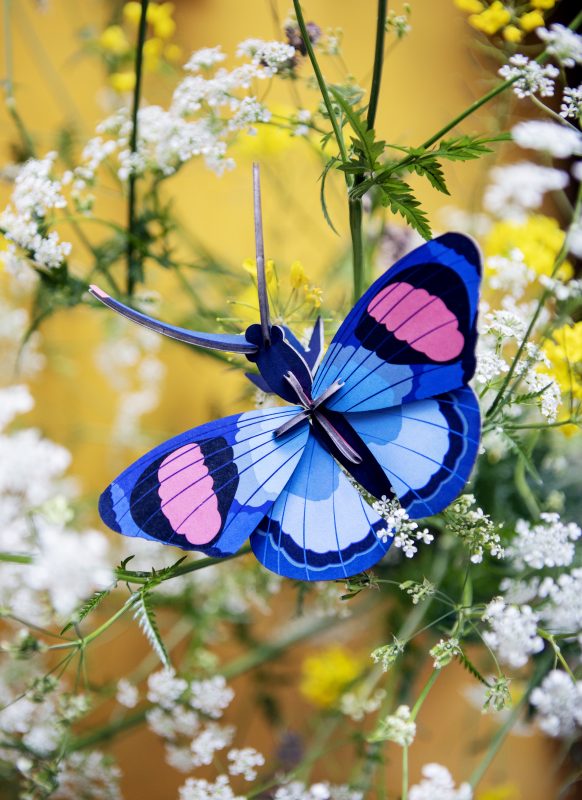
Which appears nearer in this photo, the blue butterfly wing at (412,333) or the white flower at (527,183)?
the blue butterfly wing at (412,333)

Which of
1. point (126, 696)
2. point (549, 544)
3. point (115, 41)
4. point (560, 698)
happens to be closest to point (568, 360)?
point (549, 544)

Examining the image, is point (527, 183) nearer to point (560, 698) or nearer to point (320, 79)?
point (320, 79)

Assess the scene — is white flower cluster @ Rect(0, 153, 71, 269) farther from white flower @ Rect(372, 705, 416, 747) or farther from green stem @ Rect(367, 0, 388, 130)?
white flower @ Rect(372, 705, 416, 747)

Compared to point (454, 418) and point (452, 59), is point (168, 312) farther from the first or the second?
point (452, 59)

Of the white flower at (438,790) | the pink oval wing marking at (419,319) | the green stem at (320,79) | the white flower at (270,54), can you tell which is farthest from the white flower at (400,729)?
the white flower at (270,54)

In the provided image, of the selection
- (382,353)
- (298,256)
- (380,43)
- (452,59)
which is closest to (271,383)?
(382,353)

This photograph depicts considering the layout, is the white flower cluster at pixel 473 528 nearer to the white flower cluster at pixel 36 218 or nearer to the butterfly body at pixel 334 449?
the butterfly body at pixel 334 449

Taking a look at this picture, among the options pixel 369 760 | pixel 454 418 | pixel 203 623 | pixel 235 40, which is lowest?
pixel 369 760
